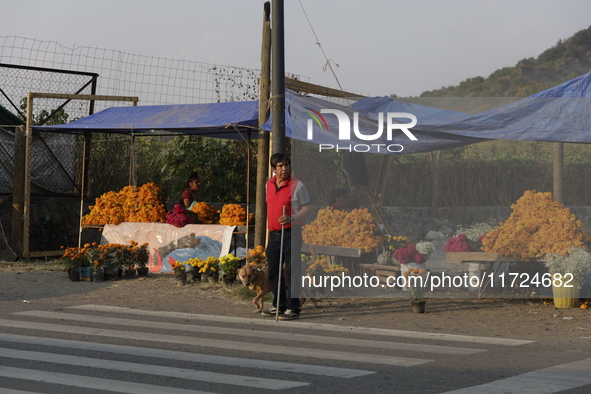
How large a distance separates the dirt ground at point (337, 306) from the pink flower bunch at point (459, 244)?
88 centimetres

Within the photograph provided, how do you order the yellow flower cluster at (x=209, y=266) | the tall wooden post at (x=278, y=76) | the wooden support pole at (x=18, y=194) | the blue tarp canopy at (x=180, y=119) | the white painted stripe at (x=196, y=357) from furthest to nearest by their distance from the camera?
the wooden support pole at (x=18, y=194) → the blue tarp canopy at (x=180, y=119) → the yellow flower cluster at (x=209, y=266) → the tall wooden post at (x=278, y=76) → the white painted stripe at (x=196, y=357)

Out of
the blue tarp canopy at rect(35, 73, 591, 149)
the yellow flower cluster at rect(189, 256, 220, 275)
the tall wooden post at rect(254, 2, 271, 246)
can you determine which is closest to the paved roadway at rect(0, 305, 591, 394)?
the blue tarp canopy at rect(35, 73, 591, 149)

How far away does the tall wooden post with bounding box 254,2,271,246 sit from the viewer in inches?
536

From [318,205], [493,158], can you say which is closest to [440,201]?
[493,158]

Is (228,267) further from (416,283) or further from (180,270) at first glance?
(416,283)

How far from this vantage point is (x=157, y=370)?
708 centimetres

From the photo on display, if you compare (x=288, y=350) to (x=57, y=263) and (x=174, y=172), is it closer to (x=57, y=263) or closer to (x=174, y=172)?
(x=57, y=263)

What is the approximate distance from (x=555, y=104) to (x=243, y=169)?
1131 centimetres

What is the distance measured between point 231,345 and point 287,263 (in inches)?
A: 98.3

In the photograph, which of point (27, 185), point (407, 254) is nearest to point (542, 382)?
point (407, 254)

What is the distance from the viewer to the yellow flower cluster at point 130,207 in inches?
650

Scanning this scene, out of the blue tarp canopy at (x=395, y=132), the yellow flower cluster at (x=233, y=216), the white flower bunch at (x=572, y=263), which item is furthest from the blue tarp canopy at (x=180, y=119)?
the white flower bunch at (x=572, y=263)

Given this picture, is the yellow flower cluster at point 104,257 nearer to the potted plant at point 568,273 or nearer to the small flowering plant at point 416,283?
the small flowering plant at point 416,283

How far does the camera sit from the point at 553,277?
37.1 ft
